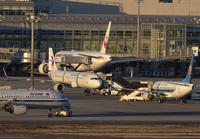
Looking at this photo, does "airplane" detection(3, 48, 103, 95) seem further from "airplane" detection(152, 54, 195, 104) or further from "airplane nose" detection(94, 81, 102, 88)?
"airplane" detection(152, 54, 195, 104)

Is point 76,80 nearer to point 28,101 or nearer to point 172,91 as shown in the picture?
point 172,91

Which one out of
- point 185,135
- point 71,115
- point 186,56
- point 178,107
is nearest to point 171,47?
point 186,56

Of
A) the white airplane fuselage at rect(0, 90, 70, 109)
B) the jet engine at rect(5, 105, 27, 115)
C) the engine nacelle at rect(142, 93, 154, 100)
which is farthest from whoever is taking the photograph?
the engine nacelle at rect(142, 93, 154, 100)

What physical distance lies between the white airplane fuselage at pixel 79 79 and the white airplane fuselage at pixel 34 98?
29.2 meters

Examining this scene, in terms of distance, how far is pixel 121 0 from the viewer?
169625 millimetres

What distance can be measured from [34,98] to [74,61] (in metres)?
67.0

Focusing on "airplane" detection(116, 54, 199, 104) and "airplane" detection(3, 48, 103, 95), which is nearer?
"airplane" detection(116, 54, 199, 104)

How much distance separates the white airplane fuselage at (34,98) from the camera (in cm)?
5134

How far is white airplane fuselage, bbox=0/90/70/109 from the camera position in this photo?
168 feet

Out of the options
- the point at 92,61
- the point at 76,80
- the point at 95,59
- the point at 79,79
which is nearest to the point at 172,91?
the point at 79,79

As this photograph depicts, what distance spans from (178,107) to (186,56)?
69467mm

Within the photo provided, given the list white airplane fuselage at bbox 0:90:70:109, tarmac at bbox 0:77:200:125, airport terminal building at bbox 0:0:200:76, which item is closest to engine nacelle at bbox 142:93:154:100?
tarmac at bbox 0:77:200:125

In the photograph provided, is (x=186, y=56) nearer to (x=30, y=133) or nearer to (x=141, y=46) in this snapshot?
(x=141, y=46)

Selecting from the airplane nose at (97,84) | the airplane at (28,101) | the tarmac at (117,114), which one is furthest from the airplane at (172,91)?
the airplane at (28,101)
